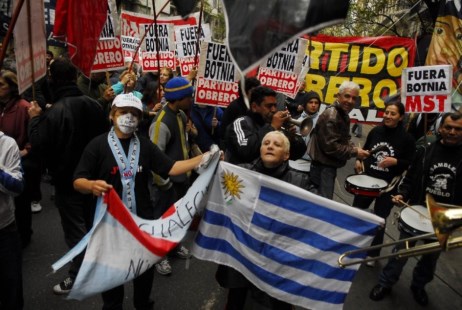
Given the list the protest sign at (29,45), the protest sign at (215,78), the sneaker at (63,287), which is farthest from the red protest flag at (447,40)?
the sneaker at (63,287)

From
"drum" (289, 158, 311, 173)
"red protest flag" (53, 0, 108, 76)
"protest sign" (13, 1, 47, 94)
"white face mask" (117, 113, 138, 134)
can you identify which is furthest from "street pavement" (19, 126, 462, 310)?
"red protest flag" (53, 0, 108, 76)

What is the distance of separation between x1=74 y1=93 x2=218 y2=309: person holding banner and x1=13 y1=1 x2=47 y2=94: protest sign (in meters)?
0.63

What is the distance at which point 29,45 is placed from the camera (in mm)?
2525

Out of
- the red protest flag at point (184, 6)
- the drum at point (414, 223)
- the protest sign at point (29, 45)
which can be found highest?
the red protest flag at point (184, 6)

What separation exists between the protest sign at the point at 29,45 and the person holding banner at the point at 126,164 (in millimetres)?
631

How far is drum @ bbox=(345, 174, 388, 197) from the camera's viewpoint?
4.04 metres

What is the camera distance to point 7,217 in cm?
254

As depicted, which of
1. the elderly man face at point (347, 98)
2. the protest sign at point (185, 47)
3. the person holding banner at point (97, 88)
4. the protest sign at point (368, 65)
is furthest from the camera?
the protest sign at point (185, 47)

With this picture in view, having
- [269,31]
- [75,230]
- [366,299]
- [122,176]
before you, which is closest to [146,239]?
[122,176]

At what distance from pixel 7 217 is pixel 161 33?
4.73m

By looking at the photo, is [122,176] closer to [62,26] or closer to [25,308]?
[25,308]

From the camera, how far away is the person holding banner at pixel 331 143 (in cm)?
382

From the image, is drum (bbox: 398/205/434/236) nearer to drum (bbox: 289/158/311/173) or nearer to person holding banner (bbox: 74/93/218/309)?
drum (bbox: 289/158/311/173)

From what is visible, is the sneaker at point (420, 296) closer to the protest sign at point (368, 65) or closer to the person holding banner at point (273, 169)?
the person holding banner at point (273, 169)
